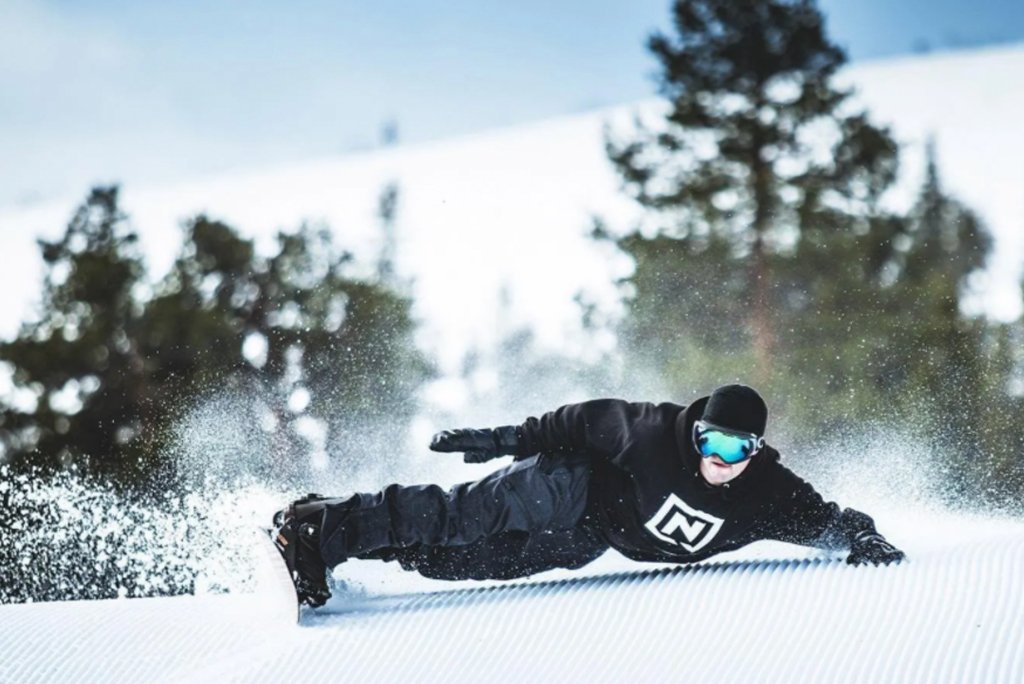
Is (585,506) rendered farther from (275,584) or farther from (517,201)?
(517,201)

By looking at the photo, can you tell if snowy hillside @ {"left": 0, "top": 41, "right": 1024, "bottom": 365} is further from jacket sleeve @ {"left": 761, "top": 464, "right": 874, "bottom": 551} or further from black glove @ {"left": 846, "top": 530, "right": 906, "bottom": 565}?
black glove @ {"left": 846, "top": 530, "right": 906, "bottom": 565}

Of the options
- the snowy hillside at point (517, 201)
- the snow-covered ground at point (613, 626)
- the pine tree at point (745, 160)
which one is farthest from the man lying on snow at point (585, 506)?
the pine tree at point (745, 160)

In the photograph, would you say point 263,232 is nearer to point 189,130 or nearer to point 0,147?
point 189,130

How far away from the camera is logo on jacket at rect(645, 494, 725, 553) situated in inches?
120

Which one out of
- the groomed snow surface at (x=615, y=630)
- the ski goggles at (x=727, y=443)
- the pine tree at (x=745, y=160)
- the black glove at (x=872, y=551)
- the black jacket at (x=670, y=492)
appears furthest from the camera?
the pine tree at (x=745, y=160)

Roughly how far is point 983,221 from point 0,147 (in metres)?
15.4

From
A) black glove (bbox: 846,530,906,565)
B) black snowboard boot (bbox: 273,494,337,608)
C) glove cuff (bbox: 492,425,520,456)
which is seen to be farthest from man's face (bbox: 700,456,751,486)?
black snowboard boot (bbox: 273,494,337,608)

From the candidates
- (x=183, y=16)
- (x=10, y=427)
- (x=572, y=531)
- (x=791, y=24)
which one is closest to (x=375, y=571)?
(x=572, y=531)

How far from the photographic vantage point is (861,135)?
10.9m

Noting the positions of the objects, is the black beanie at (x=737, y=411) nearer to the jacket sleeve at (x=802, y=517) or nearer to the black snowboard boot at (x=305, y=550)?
the jacket sleeve at (x=802, y=517)

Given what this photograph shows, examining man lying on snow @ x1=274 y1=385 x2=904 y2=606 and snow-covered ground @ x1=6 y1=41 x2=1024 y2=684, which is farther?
man lying on snow @ x1=274 y1=385 x2=904 y2=606

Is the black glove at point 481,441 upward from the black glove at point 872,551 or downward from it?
upward

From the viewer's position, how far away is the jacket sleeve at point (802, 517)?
3.09 metres

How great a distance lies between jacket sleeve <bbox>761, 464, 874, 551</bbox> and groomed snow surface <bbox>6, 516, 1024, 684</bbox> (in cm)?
7
